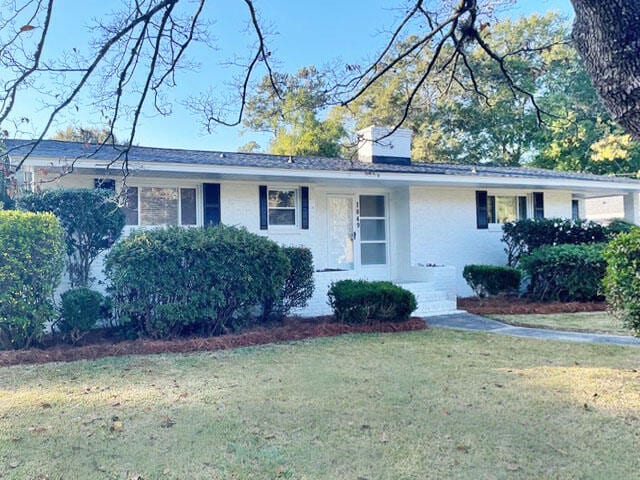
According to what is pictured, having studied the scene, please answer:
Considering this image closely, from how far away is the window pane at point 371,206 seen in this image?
13.2 m

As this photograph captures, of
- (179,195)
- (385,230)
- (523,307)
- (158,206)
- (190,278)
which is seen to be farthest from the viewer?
(385,230)

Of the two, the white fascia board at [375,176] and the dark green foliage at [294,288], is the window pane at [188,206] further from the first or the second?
the dark green foliage at [294,288]

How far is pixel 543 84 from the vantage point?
80.7ft

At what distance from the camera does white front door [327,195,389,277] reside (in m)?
12.7

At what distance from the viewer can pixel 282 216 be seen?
463 inches

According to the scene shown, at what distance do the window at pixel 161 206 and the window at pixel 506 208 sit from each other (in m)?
8.87

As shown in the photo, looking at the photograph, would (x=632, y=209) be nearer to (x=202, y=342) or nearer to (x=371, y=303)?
(x=371, y=303)

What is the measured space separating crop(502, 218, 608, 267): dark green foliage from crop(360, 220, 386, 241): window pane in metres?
3.72

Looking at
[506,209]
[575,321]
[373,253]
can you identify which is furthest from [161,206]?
[506,209]

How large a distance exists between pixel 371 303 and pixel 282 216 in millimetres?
3977

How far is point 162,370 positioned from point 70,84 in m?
3.52

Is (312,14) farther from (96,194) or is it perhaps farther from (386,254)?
(386,254)

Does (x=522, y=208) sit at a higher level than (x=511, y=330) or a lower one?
higher

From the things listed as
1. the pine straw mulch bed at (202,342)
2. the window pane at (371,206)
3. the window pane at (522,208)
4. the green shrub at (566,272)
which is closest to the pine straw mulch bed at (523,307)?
the green shrub at (566,272)
